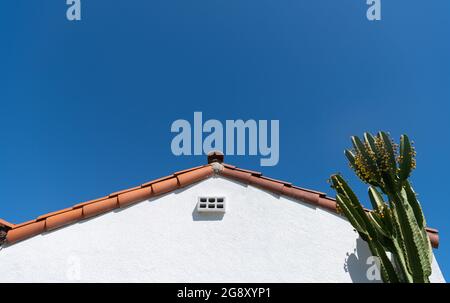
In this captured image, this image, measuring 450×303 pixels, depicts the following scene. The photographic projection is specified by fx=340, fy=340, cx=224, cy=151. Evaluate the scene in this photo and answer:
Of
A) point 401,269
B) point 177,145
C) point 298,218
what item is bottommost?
Answer: point 401,269

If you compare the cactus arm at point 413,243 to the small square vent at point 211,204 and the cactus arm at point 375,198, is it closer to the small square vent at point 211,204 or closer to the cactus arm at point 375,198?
the cactus arm at point 375,198

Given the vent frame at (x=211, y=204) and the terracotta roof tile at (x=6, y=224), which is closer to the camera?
the terracotta roof tile at (x=6, y=224)

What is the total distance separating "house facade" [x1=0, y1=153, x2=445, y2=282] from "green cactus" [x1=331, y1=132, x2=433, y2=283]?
1.42 ft

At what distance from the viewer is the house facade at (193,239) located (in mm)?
4668

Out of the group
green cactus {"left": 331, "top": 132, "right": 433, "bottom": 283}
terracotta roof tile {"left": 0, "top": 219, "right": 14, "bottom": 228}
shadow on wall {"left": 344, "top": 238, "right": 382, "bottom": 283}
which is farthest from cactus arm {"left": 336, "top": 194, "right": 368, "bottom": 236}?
terracotta roof tile {"left": 0, "top": 219, "right": 14, "bottom": 228}

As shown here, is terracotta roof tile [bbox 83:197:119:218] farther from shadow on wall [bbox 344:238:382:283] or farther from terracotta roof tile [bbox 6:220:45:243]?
shadow on wall [bbox 344:238:382:283]

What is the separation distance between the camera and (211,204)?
17.1 ft

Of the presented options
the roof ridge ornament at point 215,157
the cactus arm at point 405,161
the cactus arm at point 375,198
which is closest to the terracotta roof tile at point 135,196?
the roof ridge ornament at point 215,157

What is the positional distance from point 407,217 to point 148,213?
353cm

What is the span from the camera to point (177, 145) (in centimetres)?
611

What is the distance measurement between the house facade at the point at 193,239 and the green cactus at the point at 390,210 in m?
0.43

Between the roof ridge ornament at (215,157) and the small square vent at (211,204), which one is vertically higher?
the roof ridge ornament at (215,157)
